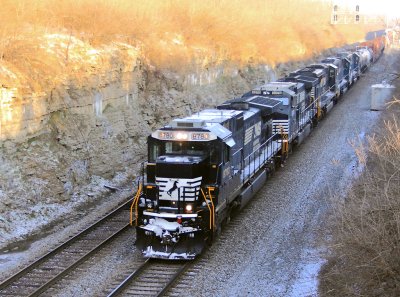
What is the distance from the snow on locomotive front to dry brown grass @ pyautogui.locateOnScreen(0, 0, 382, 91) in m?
6.52

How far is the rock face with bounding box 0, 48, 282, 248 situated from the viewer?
52.9 feet

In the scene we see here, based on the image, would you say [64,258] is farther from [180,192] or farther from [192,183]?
[192,183]

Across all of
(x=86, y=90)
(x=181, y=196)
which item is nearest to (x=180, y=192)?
(x=181, y=196)

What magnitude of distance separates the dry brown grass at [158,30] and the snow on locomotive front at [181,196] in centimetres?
652

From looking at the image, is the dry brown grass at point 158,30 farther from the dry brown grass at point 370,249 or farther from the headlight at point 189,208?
the dry brown grass at point 370,249

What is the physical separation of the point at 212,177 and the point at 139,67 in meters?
11.8

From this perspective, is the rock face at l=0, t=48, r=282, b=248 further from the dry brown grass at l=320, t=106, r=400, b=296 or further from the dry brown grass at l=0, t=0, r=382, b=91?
the dry brown grass at l=320, t=106, r=400, b=296

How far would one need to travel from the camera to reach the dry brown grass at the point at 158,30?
19.1 metres

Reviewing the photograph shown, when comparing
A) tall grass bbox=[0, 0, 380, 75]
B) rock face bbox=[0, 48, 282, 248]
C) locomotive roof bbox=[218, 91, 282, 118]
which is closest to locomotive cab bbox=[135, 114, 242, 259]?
rock face bbox=[0, 48, 282, 248]

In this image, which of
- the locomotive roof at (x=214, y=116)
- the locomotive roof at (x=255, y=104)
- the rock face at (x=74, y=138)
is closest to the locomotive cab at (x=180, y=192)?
the locomotive roof at (x=214, y=116)

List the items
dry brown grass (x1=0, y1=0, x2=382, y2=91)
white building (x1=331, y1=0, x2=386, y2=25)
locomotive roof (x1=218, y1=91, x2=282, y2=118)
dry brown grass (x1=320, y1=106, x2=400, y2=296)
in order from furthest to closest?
white building (x1=331, y1=0, x2=386, y2=25)
dry brown grass (x1=0, y1=0, x2=382, y2=91)
locomotive roof (x1=218, y1=91, x2=282, y2=118)
dry brown grass (x1=320, y1=106, x2=400, y2=296)

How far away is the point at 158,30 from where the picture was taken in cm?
3120

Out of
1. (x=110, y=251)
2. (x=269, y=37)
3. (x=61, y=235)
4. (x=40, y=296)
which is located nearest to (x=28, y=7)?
(x=61, y=235)

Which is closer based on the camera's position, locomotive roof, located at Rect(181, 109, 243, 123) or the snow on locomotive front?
the snow on locomotive front
